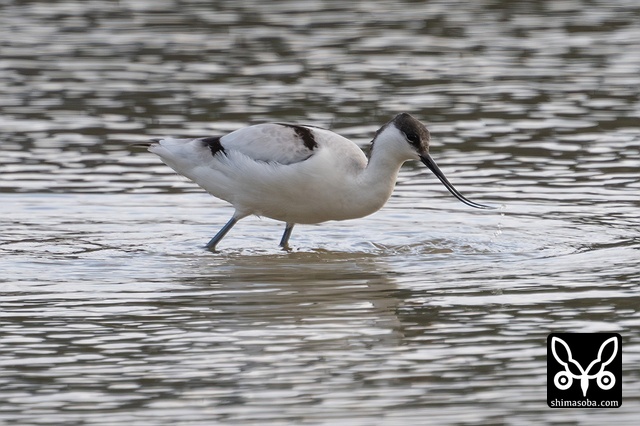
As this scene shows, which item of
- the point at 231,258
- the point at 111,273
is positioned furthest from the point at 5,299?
the point at 231,258

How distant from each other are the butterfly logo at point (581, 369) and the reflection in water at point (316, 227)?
0.11 metres

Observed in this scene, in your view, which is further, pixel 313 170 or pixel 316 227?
pixel 316 227

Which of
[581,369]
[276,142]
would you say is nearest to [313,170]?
[276,142]

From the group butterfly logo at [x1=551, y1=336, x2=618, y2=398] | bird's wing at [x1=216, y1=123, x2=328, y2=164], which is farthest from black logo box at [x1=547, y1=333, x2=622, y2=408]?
bird's wing at [x1=216, y1=123, x2=328, y2=164]

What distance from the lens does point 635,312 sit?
853 centimetres

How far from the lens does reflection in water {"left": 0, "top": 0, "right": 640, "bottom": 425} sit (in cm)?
720

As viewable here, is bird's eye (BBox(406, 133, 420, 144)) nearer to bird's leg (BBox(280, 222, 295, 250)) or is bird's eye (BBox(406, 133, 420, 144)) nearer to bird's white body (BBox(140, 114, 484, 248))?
bird's white body (BBox(140, 114, 484, 248))

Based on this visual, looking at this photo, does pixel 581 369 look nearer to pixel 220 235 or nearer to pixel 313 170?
pixel 313 170

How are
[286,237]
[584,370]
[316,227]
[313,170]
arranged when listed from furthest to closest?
Result: [316,227], [286,237], [313,170], [584,370]

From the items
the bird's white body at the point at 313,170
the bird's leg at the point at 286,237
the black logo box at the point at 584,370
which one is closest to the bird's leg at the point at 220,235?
the bird's white body at the point at 313,170

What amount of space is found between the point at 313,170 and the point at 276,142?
1.51 feet

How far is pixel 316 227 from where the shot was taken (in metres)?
11.9

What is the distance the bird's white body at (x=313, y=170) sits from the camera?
401 inches

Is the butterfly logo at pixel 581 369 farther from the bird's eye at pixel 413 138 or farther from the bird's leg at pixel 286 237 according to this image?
the bird's leg at pixel 286 237
